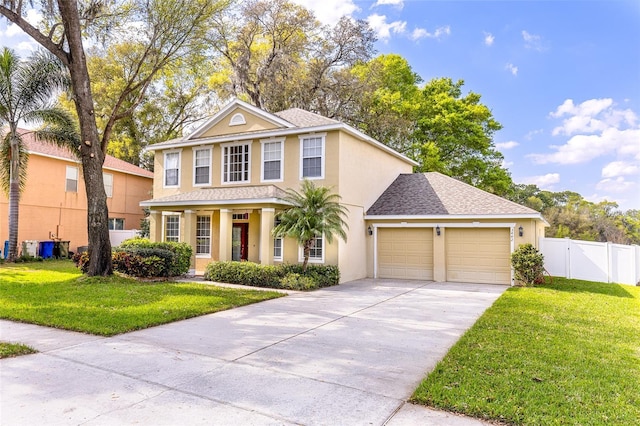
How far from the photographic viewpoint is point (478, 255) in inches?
566

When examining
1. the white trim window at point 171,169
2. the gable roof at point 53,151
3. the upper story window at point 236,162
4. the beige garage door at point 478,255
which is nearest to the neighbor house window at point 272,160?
the upper story window at point 236,162

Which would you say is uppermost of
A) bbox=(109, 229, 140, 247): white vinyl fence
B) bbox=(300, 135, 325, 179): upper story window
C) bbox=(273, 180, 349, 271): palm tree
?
bbox=(300, 135, 325, 179): upper story window

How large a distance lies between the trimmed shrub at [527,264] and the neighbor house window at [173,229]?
13412 mm

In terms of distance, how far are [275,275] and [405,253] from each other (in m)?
5.48

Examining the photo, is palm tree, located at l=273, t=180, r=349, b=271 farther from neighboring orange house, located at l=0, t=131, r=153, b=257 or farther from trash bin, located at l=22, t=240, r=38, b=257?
neighboring orange house, located at l=0, t=131, r=153, b=257

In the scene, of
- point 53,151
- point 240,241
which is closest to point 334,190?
point 240,241

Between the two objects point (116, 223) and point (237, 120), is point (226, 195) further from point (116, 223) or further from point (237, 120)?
point (116, 223)

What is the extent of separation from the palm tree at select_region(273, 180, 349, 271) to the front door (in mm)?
3441

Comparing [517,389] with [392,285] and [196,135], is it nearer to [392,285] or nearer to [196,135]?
[392,285]

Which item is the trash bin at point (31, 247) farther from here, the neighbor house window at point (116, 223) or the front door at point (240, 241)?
the front door at point (240, 241)

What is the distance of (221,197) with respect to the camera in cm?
1480

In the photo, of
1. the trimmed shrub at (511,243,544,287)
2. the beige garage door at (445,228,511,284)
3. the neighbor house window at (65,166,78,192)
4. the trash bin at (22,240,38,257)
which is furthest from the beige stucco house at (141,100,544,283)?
the neighbor house window at (65,166,78,192)

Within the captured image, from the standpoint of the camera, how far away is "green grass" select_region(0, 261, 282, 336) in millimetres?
7254

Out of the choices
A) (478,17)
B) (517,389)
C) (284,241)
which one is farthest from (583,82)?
(517,389)
